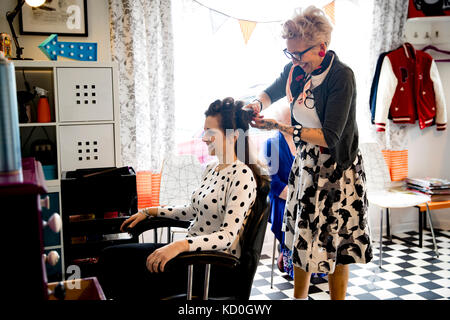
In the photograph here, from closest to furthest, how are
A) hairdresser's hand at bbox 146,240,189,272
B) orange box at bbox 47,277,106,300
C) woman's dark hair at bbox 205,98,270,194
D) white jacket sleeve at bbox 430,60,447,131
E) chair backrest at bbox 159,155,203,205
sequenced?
orange box at bbox 47,277,106,300
hairdresser's hand at bbox 146,240,189,272
woman's dark hair at bbox 205,98,270,194
chair backrest at bbox 159,155,203,205
white jacket sleeve at bbox 430,60,447,131

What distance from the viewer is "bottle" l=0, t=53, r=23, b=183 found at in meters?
0.73

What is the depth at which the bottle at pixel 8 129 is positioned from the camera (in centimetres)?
73

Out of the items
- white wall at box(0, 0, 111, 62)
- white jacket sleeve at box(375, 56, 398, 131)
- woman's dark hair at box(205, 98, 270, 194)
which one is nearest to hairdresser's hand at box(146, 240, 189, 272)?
woman's dark hair at box(205, 98, 270, 194)

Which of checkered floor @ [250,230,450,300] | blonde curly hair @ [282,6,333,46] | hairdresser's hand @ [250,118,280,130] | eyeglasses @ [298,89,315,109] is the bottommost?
checkered floor @ [250,230,450,300]

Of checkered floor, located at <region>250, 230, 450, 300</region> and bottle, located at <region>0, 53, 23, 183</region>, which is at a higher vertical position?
bottle, located at <region>0, 53, 23, 183</region>

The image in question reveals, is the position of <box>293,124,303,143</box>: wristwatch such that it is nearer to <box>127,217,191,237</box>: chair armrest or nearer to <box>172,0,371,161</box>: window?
<box>127,217,191,237</box>: chair armrest

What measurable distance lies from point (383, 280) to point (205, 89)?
75.4 inches

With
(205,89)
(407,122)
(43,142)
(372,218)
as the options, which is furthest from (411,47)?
(43,142)

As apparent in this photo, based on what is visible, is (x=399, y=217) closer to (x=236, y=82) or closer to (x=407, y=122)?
(x=407, y=122)

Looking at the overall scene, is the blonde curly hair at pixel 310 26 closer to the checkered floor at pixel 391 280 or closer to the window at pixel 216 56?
the window at pixel 216 56

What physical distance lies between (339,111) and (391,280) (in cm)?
167

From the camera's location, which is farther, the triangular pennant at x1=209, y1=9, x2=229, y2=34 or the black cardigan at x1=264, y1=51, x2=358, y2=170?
the triangular pennant at x1=209, y1=9, x2=229, y2=34

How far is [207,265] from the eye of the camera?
1.48m

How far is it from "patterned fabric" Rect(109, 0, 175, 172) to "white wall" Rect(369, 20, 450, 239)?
7.02 feet
